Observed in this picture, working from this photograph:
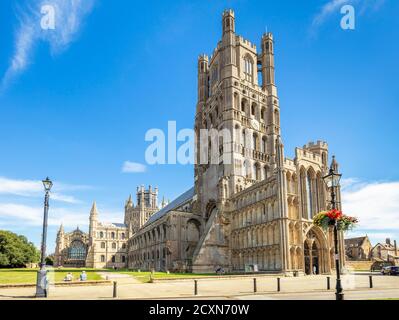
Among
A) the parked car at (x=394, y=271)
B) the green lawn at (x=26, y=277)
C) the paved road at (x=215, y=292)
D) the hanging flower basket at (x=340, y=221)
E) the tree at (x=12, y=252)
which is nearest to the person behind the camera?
the paved road at (x=215, y=292)

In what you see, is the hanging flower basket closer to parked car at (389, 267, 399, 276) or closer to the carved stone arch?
parked car at (389, 267, 399, 276)

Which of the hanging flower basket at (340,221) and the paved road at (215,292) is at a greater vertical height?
the hanging flower basket at (340,221)

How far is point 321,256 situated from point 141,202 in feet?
383

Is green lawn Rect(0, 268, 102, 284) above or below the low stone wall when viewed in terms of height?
below

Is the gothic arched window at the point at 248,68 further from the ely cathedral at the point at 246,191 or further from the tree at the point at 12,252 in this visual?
the tree at the point at 12,252

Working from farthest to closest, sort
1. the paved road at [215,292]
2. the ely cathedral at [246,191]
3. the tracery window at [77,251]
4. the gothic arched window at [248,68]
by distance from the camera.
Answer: the tracery window at [77,251] → the gothic arched window at [248,68] → the ely cathedral at [246,191] → the paved road at [215,292]

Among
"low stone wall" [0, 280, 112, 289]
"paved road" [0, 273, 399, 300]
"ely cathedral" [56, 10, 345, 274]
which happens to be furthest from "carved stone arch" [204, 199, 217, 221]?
"low stone wall" [0, 280, 112, 289]

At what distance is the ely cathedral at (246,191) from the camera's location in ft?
159

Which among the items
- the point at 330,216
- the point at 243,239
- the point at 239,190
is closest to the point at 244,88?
the point at 239,190

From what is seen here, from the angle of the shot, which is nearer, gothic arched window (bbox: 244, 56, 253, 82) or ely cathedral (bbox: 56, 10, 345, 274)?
ely cathedral (bbox: 56, 10, 345, 274)

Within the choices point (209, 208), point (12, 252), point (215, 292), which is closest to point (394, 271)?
point (215, 292)

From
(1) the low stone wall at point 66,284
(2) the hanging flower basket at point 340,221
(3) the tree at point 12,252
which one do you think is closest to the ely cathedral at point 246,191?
(1) the low stone wall at point 66,284

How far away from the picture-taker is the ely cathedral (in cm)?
4847
